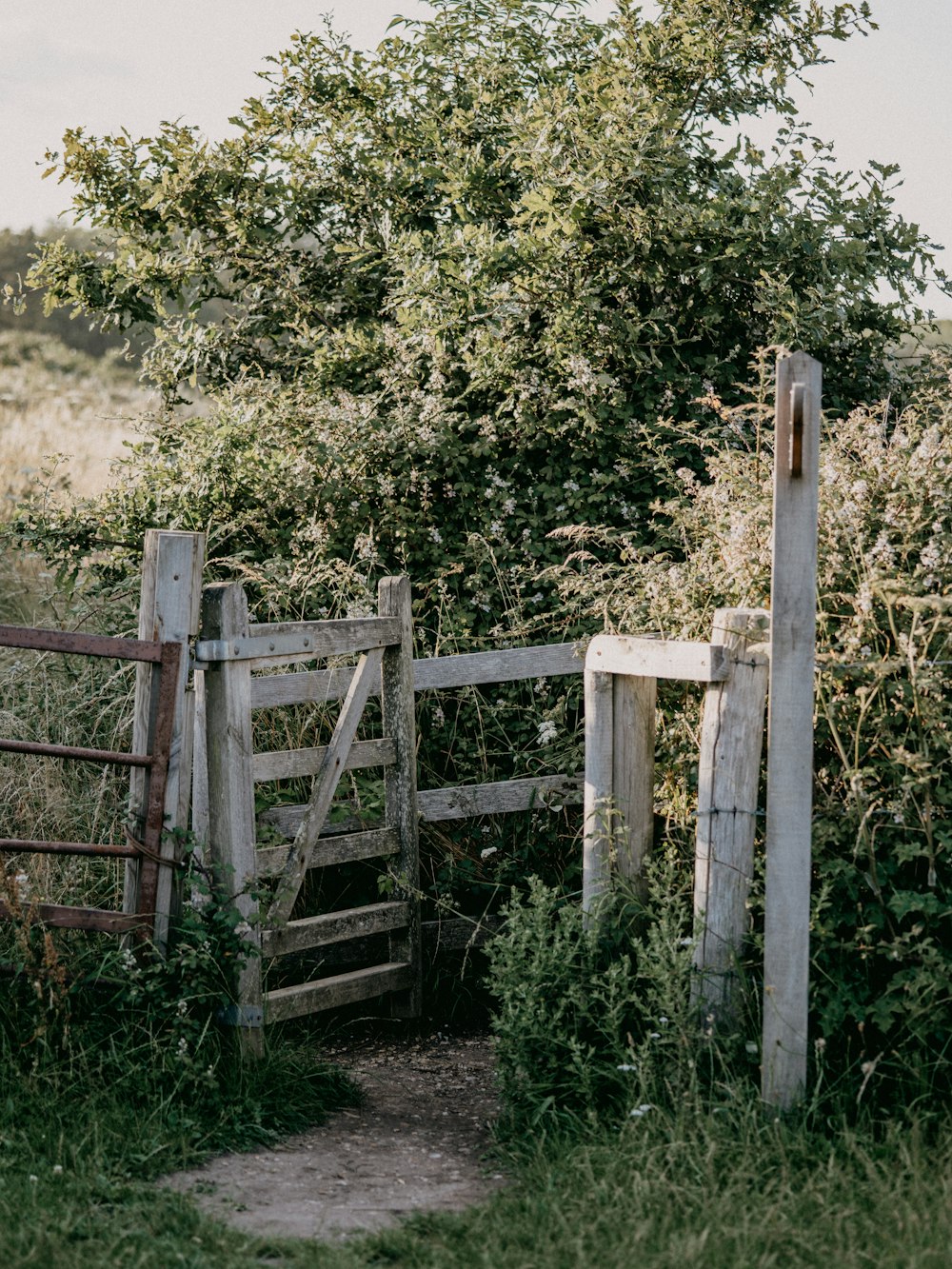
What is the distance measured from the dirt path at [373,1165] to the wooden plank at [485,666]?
183 cm

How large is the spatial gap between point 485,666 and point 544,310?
2600 millimetres

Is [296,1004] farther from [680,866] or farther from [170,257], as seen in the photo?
[170,257]

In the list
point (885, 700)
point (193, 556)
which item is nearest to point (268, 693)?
point (193, 556)

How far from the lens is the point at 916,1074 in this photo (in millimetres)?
4137

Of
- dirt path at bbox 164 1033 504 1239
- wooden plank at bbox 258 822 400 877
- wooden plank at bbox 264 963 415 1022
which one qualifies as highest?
wooden plank at bbox 258 822 400 877

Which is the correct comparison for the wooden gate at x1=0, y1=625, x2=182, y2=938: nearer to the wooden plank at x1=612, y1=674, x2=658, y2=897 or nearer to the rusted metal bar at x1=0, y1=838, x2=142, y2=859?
the rusted metal bar at x1=0, y1=838, x2=142, y2=859

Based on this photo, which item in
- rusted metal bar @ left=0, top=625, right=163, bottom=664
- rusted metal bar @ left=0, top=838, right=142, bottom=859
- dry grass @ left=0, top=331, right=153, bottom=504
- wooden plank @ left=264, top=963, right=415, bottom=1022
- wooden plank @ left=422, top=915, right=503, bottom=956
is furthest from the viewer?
dry grass @ left=0, top=331, right=153, bottom=504

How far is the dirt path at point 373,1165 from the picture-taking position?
13.0ft

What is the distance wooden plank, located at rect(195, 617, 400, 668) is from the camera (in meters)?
5.14

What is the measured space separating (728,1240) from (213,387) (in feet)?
24.5

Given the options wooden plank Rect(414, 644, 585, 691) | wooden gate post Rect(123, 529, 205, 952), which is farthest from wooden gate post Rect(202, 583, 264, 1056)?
wooden plank Rect(414, 644, 585, 691)

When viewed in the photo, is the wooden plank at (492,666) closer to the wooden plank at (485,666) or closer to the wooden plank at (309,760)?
the wooden plank at (485,666)

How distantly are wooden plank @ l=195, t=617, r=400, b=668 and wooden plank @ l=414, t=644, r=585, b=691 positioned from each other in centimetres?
26

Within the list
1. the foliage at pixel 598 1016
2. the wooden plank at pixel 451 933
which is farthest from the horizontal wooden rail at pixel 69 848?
the wooden plank at pixel 451 933
